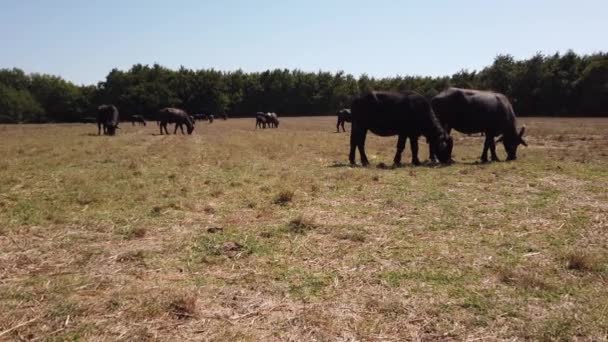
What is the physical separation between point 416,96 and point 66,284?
1522cm

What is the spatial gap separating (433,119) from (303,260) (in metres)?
12.9

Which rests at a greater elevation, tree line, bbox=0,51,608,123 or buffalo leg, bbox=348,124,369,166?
tree line, bbox=0,51,608,123

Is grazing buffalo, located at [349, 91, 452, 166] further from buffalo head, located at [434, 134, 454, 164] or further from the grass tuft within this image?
the grass tuft

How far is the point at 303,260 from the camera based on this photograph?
686 cm

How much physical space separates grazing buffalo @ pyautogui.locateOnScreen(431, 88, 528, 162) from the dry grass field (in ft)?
19.8

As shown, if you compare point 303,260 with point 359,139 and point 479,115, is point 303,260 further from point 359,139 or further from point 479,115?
point 479,115

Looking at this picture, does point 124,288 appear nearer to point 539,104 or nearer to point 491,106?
point 491,106

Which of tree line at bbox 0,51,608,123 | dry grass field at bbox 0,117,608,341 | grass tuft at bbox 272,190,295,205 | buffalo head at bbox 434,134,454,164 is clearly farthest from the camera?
tree line at bbox 0,51,608,123

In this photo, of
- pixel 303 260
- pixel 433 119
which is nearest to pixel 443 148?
pixel 433 119

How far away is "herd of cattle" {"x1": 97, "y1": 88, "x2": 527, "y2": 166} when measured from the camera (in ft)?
60.1

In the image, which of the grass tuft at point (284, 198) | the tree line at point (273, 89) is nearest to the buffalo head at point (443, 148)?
the grass tuft at point (284, 198)

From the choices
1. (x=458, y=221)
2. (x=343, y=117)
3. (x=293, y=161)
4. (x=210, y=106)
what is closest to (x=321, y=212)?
(x=458, y=221)

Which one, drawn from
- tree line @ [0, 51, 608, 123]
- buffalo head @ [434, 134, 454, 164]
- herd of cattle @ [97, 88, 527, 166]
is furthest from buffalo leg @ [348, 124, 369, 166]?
tree line @ [0, 51, 608, 123]

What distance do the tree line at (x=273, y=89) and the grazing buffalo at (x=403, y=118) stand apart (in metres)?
50.5
